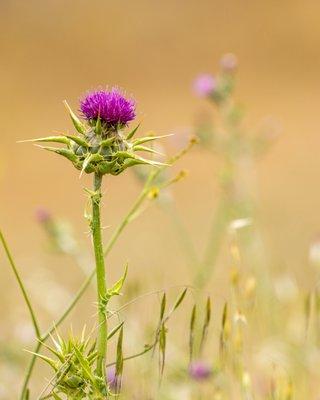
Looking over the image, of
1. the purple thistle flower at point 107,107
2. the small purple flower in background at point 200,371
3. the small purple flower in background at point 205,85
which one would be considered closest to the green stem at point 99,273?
the purple thistle flower at point 107,107

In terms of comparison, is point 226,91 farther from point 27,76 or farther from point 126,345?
point 27,76

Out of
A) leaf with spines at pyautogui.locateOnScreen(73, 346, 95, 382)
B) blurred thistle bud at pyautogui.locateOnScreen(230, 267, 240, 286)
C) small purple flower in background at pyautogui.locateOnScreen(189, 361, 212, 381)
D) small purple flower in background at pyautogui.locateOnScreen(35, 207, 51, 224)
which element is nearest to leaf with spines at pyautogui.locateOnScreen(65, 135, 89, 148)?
leaf with spines at pyautogui.locateOnScreen(73, 346, 95, 382)

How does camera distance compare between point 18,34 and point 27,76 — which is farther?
point 18,34

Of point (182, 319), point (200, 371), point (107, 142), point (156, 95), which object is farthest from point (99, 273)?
point (156, 95)

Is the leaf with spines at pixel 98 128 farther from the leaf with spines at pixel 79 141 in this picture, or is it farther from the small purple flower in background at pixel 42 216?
the small purple flower in background at pixel 42 216

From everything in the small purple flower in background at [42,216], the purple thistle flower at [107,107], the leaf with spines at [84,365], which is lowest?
the leaf with spines at [84,365]

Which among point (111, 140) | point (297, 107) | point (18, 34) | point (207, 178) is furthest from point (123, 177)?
point (111, 140)
